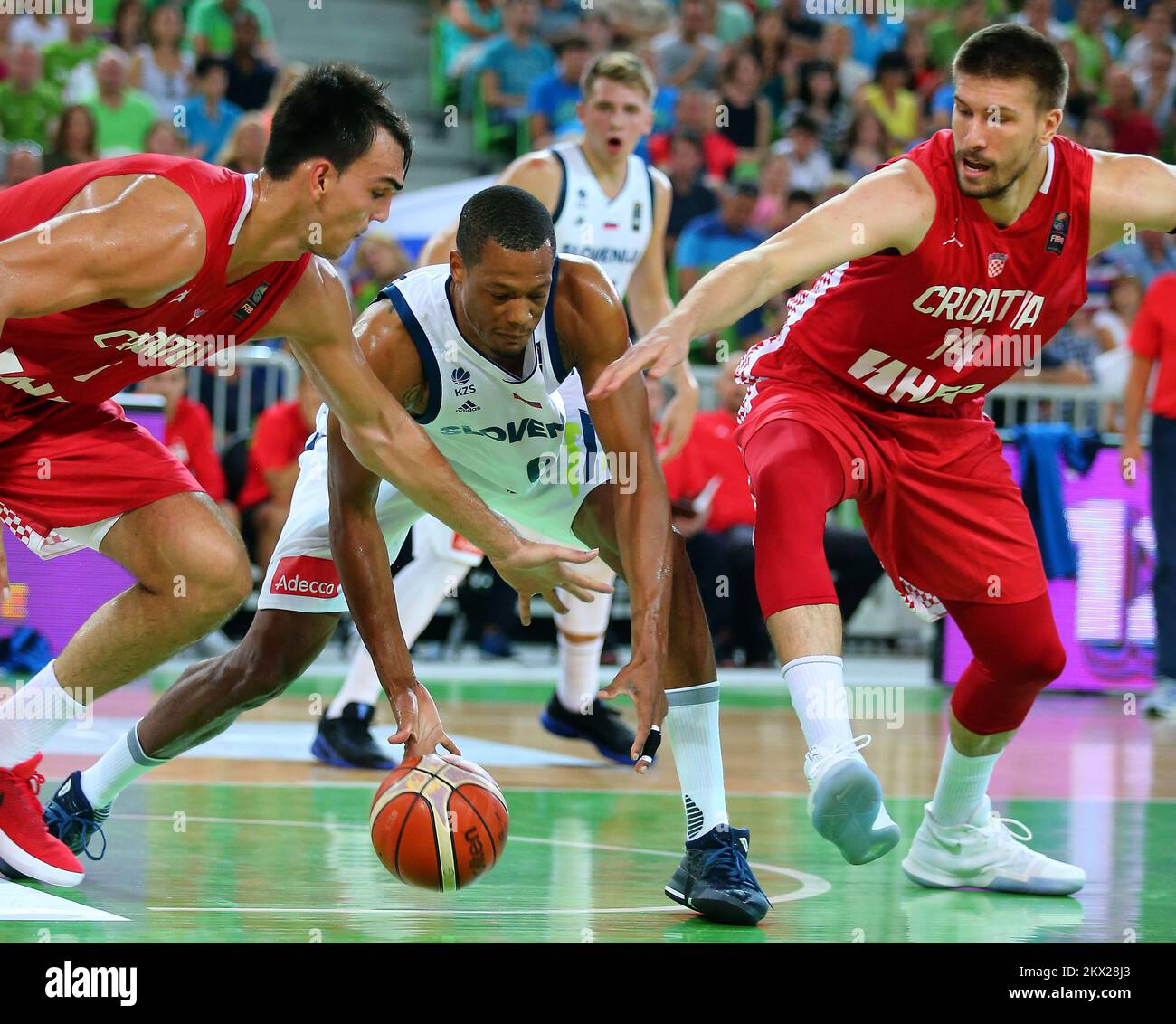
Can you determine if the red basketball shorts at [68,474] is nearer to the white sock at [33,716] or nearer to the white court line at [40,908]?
the white sock at [33,716]

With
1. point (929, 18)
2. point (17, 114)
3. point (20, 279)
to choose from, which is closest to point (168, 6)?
point (17, 114)

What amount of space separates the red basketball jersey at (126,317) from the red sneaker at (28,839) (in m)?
0.96

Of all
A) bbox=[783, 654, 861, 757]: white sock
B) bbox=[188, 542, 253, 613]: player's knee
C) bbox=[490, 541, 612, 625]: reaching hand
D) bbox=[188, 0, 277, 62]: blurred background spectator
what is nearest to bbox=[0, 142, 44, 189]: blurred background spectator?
bbox=[188, 0, 277, 62]: blurred background spectator

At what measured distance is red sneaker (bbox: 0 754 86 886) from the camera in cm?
440

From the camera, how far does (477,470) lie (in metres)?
5.09

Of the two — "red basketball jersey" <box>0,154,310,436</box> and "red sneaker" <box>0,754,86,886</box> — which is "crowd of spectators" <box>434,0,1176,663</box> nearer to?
"red basketball jersey" <box>0,154,310,436</box>

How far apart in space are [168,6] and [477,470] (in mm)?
9703

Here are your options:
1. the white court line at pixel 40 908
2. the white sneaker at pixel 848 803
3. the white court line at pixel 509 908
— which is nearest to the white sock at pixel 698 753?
the white court line at pixel 509 908

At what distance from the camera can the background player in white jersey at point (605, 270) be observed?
680cm

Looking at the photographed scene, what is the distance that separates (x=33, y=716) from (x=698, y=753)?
1834 millimetres

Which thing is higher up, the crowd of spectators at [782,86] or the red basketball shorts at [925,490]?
the crowd of spectators at [782,86]

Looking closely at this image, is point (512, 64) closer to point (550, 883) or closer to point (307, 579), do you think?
point (307, 579)

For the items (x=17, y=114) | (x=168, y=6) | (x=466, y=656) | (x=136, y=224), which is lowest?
(x=466, y=656)

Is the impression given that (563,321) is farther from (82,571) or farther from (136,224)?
(82,571)
